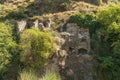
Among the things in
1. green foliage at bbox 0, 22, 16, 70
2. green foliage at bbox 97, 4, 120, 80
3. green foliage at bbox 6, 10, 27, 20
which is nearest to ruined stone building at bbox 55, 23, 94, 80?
green foliage at bbox 97, 4, 120, 80

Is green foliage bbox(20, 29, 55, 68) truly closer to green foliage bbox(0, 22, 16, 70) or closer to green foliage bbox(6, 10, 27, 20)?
green foliage bbox(0, 22, 16, 70)

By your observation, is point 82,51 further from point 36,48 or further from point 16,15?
point 16,15

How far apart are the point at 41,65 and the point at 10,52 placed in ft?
11.9

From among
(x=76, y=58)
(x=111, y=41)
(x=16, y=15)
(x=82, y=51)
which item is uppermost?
(x=16, y=15)

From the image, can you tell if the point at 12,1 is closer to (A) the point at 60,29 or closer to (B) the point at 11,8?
(B) the point at 11,8

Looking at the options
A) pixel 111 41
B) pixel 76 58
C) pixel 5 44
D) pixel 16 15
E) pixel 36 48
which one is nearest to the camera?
pixel 36 48

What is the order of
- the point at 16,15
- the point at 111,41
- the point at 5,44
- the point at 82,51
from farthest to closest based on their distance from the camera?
the point at 16,15
the point at 111,41
the point at 82,51
the point at 5,44

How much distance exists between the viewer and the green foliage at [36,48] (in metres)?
27.9

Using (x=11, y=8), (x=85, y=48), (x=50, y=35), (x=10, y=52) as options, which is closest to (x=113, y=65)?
(x=85, y=48)

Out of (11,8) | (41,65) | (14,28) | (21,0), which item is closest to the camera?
(41,65)

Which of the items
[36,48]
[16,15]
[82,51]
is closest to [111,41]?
[82,51]

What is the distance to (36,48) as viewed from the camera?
92.0ft

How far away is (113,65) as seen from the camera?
1130 inches

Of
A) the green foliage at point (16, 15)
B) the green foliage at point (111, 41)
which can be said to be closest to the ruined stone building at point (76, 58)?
the green foliage at point (111, 41)
